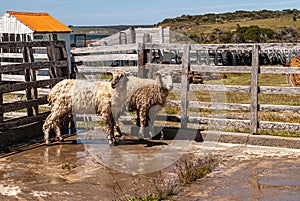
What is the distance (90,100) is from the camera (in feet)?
33.3

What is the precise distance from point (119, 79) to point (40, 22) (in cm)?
2047

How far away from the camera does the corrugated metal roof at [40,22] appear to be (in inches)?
1098

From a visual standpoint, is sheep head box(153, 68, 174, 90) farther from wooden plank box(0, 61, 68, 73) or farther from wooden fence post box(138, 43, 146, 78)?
wooden plank box(0, 61, 68, 73)

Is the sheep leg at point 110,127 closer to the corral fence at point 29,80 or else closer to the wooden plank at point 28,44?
the corral fence at point 29,80

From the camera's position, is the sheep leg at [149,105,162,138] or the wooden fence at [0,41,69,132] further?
the sheep leg at [149,105,162,138]

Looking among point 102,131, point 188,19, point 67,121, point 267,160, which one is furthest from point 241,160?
point 188,19

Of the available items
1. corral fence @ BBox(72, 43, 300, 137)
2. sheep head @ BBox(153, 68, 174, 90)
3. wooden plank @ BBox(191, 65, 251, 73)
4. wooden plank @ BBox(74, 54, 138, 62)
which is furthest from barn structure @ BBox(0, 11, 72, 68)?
wooden plank @ BBox(191, 65, 251, 73)

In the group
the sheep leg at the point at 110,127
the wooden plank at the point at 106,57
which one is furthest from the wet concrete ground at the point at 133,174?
the wooden plank at the point at 106,57

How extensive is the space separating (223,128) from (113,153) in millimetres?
2543

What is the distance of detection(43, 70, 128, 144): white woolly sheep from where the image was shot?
9977mm

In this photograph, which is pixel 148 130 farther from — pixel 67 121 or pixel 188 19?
pixel 188 19

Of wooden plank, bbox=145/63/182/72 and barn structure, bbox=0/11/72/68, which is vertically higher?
barn structure, bbox=0/11/72/68

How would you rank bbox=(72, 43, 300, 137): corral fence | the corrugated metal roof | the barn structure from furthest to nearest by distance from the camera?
1. the corrugated metal roof
2. the barn structure
3. bbox=(72, 43, 300, 137): corral fence

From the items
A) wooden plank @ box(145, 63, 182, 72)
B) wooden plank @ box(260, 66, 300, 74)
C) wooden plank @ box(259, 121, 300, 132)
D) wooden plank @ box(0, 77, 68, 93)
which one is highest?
wooden plank @ box(145, 63, 182, 72)
